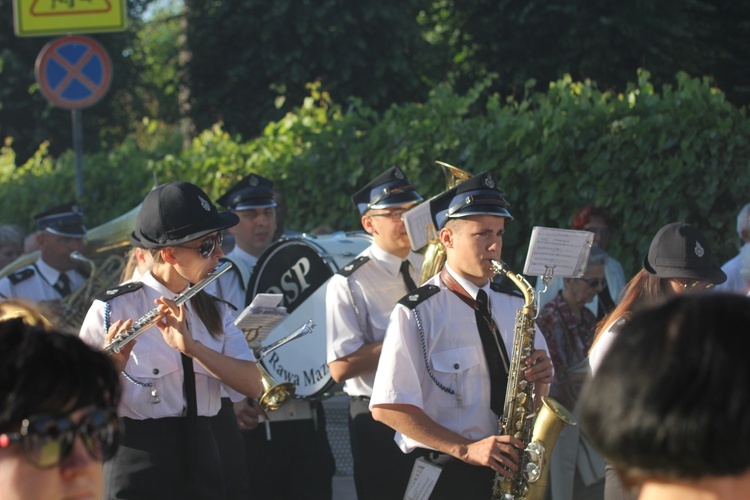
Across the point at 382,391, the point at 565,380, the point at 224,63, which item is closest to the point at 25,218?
the point at 224,63

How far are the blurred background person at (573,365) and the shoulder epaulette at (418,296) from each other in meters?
1.79

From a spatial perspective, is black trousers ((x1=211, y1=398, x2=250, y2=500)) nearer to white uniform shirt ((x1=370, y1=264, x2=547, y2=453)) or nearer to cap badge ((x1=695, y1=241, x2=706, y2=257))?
white uniform shirt ((x1=370, y1=264, x2=547, y2=453))

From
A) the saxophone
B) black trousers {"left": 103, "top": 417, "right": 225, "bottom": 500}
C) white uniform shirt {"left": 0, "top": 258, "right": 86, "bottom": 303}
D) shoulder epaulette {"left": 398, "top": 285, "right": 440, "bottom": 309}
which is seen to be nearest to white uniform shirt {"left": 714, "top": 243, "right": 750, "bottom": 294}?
the saxophone

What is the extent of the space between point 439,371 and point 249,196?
3184 millimetres

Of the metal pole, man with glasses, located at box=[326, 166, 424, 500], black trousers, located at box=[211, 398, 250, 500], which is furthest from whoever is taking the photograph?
the metal pole

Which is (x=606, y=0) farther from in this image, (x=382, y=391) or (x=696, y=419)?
(x=696, y=419)

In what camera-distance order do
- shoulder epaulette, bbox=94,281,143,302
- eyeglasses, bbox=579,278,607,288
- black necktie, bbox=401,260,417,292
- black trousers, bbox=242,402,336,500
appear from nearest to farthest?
shoulder epaulette, bbox=94,281,143,302 < black necktie, bbox=401,260,417,292 < eyeglasses, bbox=579,278,607,288 < black trousers, bbox=242,402,336,500

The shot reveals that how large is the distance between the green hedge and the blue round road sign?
1836 mm

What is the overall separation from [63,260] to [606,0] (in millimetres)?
9655

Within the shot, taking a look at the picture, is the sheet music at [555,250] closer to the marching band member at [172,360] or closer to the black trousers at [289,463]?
the marching band member at [172,360]

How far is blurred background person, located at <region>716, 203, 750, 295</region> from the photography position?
601 cm

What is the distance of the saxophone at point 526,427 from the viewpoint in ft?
14.3

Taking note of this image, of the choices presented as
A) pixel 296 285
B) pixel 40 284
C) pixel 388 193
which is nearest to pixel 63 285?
pixel 40 284

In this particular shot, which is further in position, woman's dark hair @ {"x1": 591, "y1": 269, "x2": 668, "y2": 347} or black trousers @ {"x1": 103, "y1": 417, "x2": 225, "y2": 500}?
woman's dark hair @ {"x1": 591, "y1": 269, "x2": 668, "y2": 347}
